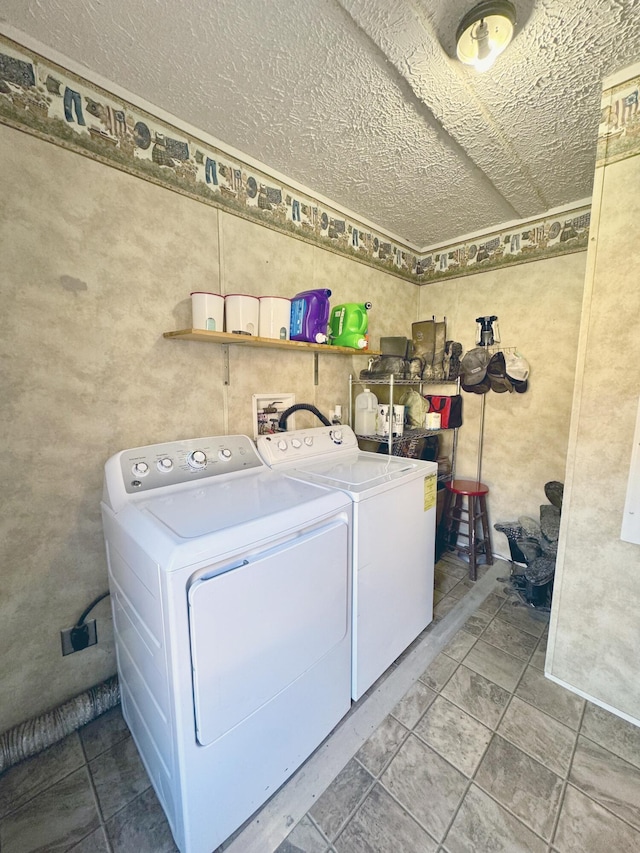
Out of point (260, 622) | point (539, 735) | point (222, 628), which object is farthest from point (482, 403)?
point (222, 628)

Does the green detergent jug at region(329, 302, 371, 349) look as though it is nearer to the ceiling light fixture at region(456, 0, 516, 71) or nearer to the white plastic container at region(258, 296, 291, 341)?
the white plastic container at region(258, 296, 291, 341)

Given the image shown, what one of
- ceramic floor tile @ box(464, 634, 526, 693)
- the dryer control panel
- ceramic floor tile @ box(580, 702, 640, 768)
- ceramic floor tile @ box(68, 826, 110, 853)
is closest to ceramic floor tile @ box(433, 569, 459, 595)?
ceramic floor tile @ box(464, 634, 526, 693)

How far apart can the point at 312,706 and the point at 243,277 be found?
2.04 meters

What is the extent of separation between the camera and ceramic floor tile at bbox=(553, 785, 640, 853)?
105 cm

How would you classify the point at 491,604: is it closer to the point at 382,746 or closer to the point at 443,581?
the point at 443,581

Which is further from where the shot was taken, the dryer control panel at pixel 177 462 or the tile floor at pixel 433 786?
the dryer control panel at pixel 177 462

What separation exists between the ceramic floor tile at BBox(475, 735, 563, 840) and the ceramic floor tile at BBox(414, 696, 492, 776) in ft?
0.12

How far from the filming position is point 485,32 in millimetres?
1105

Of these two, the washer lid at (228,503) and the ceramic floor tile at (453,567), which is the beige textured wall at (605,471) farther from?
the washer lid at (228,503)

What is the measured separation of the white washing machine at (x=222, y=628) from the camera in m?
0.91

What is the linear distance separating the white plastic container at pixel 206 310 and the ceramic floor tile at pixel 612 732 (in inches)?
95.6

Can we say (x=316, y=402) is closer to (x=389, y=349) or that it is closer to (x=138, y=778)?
(x=389, y=349)

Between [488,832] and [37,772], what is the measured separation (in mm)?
1647

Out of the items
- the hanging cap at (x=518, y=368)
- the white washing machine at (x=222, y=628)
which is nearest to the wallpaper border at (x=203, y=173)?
the hanging cap at (x=518, y=368)
